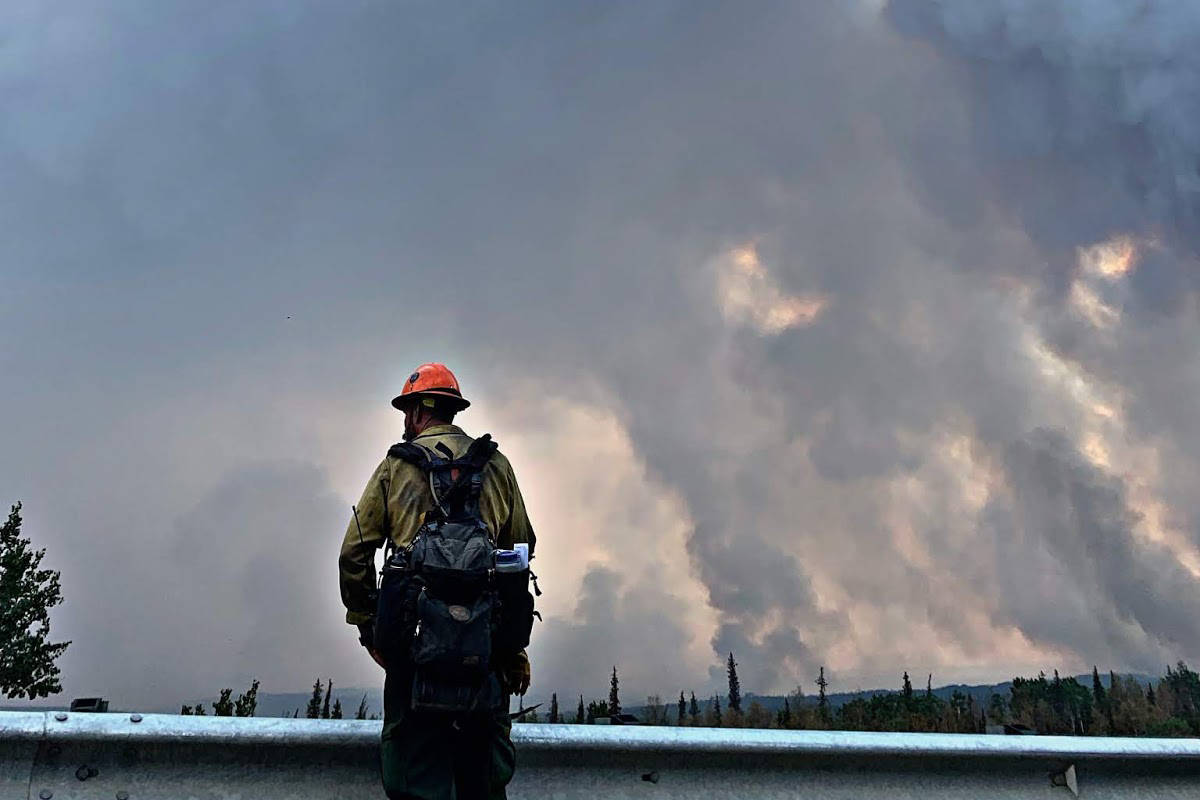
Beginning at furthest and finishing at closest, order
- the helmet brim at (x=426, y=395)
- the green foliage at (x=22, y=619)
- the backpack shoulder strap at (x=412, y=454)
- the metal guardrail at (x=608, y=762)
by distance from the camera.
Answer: the green foliage at (x=22, y=619) < the helmet brim at (x=426, y=395) < the backpack shoulder strap at (x=412, y=454) < the metal guardrail at (x=608, y=762)

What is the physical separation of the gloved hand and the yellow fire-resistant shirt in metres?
0.61

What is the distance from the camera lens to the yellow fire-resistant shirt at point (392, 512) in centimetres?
414

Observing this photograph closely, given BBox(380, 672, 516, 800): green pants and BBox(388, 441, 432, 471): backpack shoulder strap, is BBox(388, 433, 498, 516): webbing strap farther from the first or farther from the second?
BBox(380, 672, 516, 800): green pants

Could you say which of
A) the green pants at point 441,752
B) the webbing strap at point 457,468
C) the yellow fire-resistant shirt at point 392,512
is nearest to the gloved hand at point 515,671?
the green pants at point 441,752

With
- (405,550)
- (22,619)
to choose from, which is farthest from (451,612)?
(22,619)

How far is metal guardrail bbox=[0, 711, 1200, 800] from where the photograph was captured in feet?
10.2

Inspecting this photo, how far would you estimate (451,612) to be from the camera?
3.61m

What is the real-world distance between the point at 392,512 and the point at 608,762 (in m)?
1.59

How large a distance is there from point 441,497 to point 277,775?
1382 mm

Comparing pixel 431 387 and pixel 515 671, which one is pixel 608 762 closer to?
pixel 515 671

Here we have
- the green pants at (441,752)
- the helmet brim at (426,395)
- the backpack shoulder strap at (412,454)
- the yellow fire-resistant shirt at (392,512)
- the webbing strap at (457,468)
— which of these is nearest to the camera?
the green pants at (441,752)

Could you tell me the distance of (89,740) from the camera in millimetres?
3100

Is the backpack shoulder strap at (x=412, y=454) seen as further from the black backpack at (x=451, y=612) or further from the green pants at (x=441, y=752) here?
the green pants at (x=441, y=752)

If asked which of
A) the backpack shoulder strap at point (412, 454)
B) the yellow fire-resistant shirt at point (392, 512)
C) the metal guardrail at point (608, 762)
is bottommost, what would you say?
Answer: the metal guardrail at point (608, 762)
